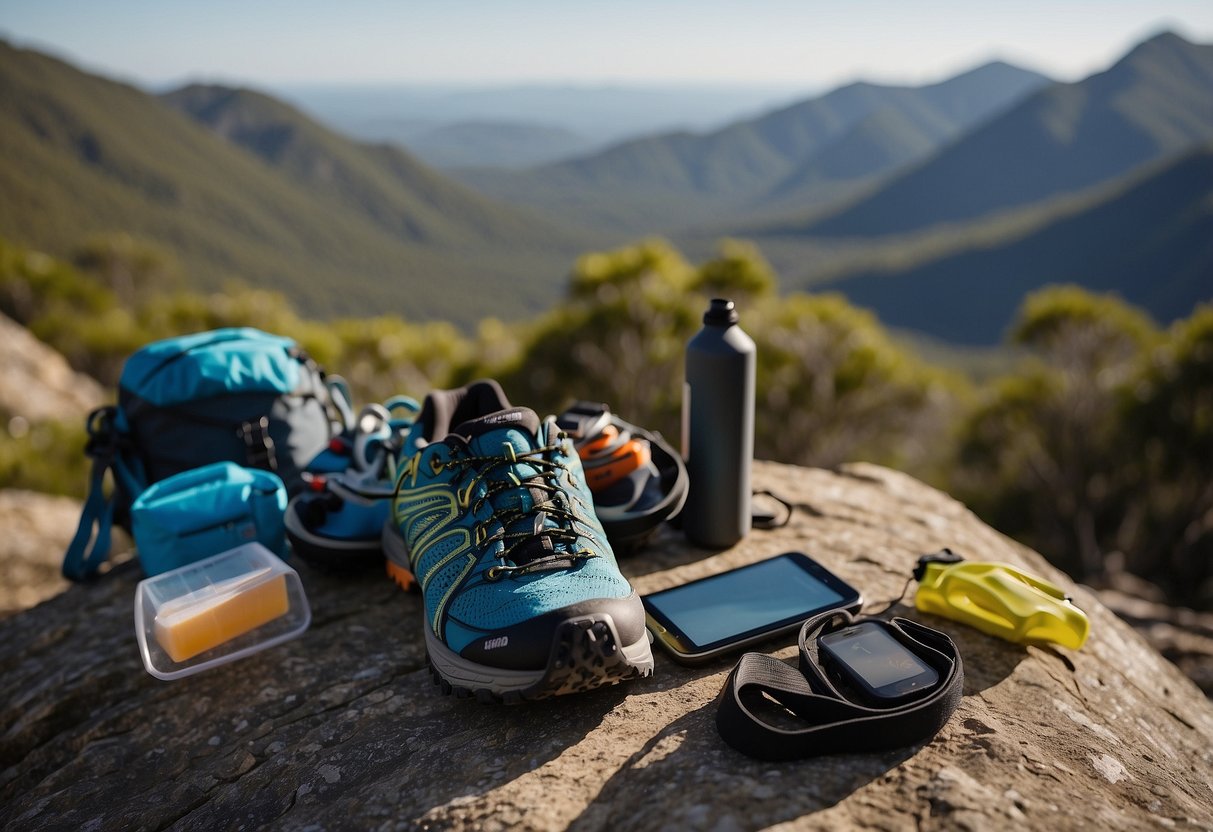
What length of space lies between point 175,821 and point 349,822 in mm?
586

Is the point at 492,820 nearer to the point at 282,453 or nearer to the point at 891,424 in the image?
the point at 282,453

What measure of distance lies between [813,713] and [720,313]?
4.98ft

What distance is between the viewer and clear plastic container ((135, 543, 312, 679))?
9.07 ft

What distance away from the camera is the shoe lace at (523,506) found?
243 cm

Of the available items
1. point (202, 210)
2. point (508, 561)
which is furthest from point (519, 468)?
point (202, 210)

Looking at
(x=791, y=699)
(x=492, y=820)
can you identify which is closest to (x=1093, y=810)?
(x=791, y=699)

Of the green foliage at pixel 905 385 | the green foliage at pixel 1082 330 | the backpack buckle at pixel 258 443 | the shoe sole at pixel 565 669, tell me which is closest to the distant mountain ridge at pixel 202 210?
the green foliage at pixel 905 385

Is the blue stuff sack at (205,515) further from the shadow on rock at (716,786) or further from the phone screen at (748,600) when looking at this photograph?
the shadow on rock at (716,786)

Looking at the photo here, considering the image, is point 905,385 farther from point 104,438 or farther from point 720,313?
point 104,438

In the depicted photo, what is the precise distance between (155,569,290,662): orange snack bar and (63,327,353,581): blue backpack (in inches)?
44.3

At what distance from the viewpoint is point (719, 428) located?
3.22m

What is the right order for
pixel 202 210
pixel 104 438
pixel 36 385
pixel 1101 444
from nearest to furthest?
pixel 104 438 → pixel 36 385 → pixel 1101 444 → pixel 202 210

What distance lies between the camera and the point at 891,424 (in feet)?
47.2

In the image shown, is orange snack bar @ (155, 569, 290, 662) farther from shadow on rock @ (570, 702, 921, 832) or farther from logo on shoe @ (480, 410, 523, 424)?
shadow on rock @ (570, 702, 921, 832)
